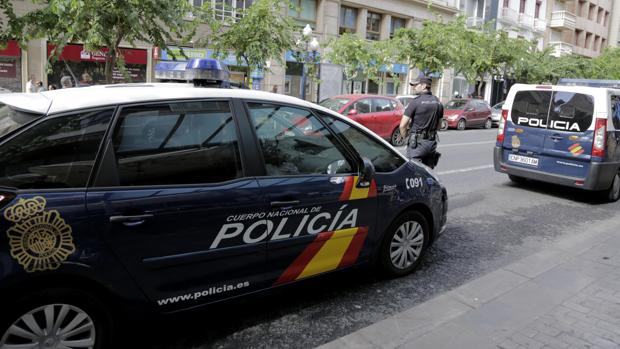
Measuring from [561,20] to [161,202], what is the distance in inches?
2044

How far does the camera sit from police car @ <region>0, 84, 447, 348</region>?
2492mm

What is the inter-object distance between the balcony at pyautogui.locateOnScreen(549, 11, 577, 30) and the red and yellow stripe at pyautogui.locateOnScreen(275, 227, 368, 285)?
166 ft

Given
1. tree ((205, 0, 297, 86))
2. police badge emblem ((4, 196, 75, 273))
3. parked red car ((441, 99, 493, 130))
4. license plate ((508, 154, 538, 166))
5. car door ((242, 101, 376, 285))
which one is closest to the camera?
police badge emblem ((4, 196, 75, 273))

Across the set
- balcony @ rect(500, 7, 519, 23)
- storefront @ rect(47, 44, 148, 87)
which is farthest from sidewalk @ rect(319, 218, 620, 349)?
balcony @ rect(500, 7, 519, 23)

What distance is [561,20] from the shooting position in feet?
152

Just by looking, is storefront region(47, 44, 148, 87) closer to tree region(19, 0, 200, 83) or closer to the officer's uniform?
tree region(19, 0, 200, 83)

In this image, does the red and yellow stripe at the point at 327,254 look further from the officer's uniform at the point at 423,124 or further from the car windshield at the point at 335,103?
the car windshield at the point at 335,103

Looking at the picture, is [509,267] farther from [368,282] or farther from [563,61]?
[563,61]

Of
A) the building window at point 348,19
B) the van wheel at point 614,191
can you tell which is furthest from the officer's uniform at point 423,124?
the building window at point 348,19

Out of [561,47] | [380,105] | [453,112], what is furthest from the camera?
[561,47]

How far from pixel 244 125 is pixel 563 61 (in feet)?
124

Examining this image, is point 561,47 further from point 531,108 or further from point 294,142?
point 294,142

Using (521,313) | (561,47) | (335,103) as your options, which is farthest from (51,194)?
(561,47)

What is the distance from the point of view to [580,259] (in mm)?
4816
